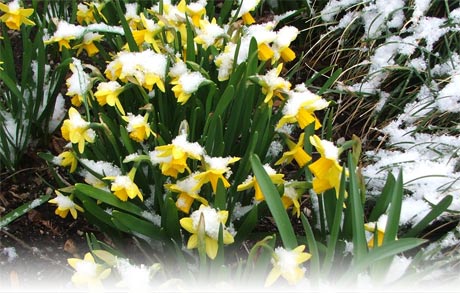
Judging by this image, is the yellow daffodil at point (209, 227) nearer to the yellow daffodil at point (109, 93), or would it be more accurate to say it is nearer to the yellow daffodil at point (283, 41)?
the yellow daffodil at point (109, 93)

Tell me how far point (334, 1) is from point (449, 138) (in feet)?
3.01

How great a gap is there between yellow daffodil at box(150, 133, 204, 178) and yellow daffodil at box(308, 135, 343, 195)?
1.00ft

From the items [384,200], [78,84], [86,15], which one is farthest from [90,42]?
[384,200]

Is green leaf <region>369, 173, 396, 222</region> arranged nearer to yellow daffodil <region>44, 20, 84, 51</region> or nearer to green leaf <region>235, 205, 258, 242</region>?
green leaf <region>235, 205, 258, 242</region>

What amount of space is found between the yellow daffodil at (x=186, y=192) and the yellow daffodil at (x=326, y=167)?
32cm

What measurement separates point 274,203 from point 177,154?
0.91 ft

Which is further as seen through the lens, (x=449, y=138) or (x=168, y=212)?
(x=449, y=138)

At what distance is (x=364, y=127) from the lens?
7.24 ft

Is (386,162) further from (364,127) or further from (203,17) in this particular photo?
(203,17)

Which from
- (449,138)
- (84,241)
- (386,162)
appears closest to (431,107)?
(449,138)

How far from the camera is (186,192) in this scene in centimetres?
149

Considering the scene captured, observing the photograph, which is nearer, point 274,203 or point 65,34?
point 274,203

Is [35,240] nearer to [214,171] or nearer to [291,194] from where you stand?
[214,171]

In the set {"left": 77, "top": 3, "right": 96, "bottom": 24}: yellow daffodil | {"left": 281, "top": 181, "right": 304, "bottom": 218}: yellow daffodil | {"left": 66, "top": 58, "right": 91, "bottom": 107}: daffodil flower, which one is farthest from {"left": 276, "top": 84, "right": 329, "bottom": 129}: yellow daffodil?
{"left": 77, "top": 3, "right": 96, "bottom": 24}: yellow daffodil
